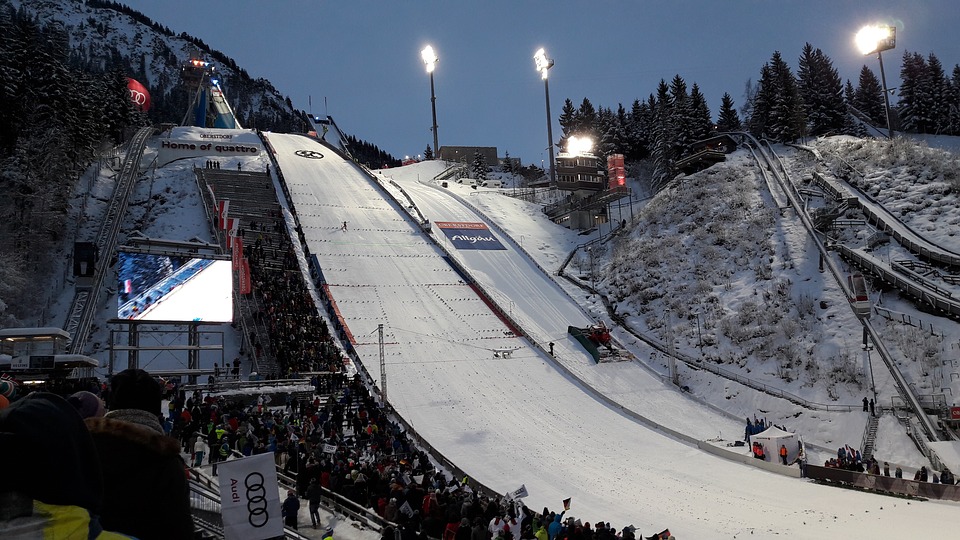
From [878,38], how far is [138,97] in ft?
234

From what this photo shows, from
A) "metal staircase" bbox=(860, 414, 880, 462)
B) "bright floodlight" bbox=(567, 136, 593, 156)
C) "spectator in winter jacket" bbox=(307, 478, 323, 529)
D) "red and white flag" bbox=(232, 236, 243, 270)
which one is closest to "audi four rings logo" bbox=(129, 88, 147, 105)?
"bright floodlight" bbox=(567, 136, 593, 156)

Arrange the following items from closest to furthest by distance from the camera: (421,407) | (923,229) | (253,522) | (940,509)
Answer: (253,522) → (940,509) → (421,407) → (923,229)

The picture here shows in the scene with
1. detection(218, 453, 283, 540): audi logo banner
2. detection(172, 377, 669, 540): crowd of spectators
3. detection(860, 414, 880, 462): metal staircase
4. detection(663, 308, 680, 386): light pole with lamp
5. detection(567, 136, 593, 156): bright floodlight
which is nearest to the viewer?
detection(218, 453, 283, 540): audi logo banner

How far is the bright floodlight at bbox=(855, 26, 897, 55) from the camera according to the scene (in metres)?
47.4

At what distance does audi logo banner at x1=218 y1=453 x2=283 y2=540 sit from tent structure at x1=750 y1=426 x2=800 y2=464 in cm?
1894

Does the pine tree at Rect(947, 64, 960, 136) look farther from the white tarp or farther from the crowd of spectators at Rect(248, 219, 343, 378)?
the white tarp

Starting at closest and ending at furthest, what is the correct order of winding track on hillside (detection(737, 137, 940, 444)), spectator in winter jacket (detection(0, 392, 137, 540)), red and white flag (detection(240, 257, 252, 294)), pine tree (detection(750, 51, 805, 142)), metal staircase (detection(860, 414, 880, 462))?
spectator in winter jacket (detection(0, 392, 137, 540))
metal staircase (detection(860, 414, 880, 462))
winding track on hillside (detection(737, 137, 940, 444))
red and white flag (detection(240, 257, 252, 294))
pine tree (detection(750, 51, 805, 142))

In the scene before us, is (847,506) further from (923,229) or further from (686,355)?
(923,229)

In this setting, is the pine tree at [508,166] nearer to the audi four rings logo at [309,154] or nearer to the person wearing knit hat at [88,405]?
the audi four rings logo at [309,154]

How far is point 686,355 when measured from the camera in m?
34.6

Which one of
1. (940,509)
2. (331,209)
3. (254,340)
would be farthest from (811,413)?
(331,209)

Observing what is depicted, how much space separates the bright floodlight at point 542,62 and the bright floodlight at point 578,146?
13850 mm

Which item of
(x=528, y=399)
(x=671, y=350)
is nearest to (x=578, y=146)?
(x=671, y=350)

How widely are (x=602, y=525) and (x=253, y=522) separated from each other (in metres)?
6.96
